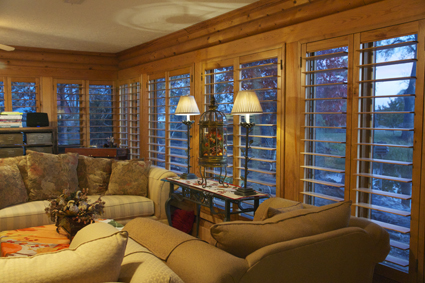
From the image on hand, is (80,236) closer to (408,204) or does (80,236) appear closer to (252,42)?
(408,204)

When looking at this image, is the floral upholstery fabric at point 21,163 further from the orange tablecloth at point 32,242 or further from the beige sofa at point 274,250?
the beige sofa at point 274,250

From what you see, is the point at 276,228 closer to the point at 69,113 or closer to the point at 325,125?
the point at 325,125

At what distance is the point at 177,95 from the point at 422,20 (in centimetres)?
322

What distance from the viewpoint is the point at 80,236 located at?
1627mm

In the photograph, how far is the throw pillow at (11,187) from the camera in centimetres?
346

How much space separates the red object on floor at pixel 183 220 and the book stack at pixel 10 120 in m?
3.17

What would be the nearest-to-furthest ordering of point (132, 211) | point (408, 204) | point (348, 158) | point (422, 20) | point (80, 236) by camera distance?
point (80, 236)
point (422, 20)
point (408, 204)
point (348, 158)
point (132, 211)

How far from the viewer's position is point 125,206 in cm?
381

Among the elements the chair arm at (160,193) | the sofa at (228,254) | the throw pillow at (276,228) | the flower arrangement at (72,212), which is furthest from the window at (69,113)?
the throw pillow at (276,228)

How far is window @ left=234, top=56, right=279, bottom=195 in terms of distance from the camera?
3.51 m

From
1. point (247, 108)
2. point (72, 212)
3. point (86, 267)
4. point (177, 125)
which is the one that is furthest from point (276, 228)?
point (177, 125)

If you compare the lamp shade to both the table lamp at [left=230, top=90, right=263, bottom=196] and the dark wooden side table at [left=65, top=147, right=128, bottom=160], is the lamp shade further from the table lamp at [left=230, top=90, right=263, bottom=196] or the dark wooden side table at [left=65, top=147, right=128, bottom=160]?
the dark wooden side table at [left=65, top=147, right=128, bottom=160]

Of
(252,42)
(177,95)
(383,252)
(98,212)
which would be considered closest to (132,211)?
(98,212)

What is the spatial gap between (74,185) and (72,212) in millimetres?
1575
